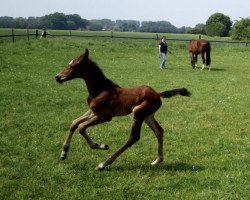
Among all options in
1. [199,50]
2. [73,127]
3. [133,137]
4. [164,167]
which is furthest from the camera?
[199,50]

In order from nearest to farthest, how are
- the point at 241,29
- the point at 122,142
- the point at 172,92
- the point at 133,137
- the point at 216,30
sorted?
the point at 133,137
the point at 172,92
the point at 122,142
the point at 241,29
the point at 216,30

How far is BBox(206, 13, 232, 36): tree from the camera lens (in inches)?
4707

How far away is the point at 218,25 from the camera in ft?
395

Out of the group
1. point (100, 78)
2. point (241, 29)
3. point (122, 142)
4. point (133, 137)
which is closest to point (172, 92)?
point (133, 137)

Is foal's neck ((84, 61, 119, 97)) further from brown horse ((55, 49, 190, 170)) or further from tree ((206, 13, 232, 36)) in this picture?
tree ((206, 13, 232, 36))

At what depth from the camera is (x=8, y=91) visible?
1703 centimetres

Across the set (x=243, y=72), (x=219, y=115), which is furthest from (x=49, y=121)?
(x=243, y=72)

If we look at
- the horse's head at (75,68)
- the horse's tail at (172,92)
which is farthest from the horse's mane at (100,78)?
the horse's tail at (172,92)

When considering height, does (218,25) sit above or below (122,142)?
above

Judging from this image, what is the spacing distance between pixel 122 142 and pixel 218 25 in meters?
115

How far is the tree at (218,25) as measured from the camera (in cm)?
11956

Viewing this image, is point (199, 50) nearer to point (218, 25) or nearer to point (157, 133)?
point (157, 133)

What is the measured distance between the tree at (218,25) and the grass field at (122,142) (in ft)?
328

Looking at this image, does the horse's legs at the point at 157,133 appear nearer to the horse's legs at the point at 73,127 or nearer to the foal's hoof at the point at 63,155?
the horse's legs at the point at 73,127
